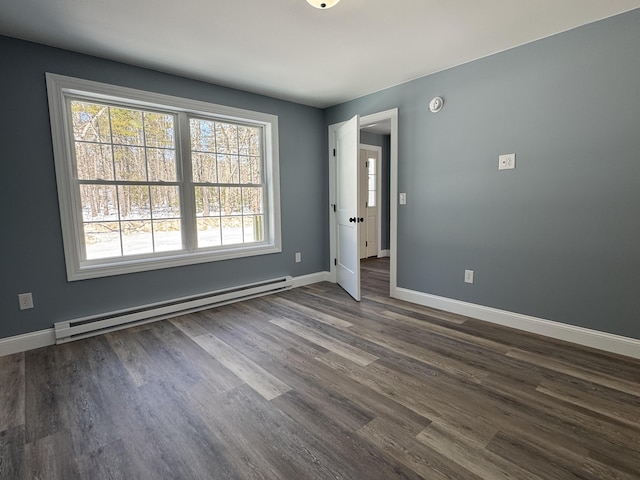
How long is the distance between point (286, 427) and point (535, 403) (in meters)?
1.39

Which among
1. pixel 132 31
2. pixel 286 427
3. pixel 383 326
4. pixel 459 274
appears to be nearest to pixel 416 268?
pixel 459 274

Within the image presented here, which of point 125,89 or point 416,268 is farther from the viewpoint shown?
point 416,268

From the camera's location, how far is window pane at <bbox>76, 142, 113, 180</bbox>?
2.76 m

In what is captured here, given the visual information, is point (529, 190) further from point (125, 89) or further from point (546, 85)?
point (125, 89)

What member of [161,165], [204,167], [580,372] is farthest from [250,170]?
[580,372]

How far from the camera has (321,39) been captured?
8.02 ft

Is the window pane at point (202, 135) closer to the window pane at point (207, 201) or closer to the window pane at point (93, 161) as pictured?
the window pane at point (207, 201)

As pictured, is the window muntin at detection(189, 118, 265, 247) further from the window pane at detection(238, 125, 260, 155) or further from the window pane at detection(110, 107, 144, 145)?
the window pane at detection(110, 107, 144, 145)

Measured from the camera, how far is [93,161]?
2824 mm

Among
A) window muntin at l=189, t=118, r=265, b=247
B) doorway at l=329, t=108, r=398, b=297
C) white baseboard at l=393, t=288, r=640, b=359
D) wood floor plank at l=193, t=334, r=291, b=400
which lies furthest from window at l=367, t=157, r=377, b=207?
wood floor plank at l=193, t=334, r=291, b=400

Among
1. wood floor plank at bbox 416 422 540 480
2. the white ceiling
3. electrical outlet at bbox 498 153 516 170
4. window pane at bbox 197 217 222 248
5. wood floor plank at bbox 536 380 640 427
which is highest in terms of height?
the white ceiling

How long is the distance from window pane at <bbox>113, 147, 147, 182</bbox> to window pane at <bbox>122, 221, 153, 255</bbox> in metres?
0.44

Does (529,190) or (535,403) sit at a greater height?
(529,190)

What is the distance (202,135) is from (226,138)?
0.95ft
